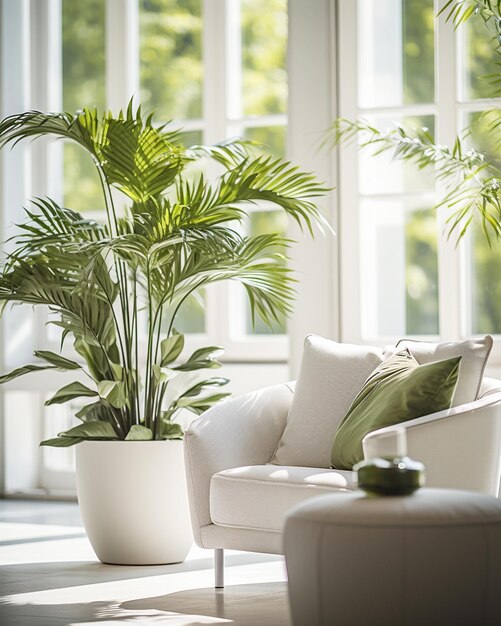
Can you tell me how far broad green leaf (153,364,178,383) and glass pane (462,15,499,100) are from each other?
5.96 ft

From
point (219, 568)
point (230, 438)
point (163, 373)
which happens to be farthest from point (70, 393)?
point (219, 568)

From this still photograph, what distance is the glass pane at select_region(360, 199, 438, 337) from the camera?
4621mm

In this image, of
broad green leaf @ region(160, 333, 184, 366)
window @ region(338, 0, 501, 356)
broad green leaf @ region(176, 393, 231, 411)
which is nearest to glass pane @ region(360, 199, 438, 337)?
window @ region(338, 0, 501, 356)

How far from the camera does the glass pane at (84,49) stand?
5.79 meters

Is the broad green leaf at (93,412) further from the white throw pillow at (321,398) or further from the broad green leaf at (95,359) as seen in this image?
the white throw pillow at (321,398)

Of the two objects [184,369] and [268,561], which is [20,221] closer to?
[184,369]

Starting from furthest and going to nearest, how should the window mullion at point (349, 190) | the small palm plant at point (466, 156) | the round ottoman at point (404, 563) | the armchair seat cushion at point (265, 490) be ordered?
the window mullion at point (349, 190), the small palm plant at point (466, 156), the armchair seat cushion at point (265, 490), the round ottoman at point (404, 563)

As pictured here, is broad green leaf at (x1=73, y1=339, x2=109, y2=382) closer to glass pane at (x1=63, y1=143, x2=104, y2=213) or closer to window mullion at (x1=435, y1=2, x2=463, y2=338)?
window mullion at (x1=435, y1=2, x2=463, y2=338)

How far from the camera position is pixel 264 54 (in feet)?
20.9

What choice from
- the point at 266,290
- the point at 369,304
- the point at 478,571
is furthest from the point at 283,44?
the point at 478,571

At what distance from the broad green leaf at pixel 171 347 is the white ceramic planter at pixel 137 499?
1.03 ft

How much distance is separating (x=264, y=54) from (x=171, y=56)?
759mm

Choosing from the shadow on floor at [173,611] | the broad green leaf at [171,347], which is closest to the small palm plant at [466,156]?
the broad green leaf at [171,347]

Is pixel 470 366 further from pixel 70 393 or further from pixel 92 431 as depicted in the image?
pixel 70 393
